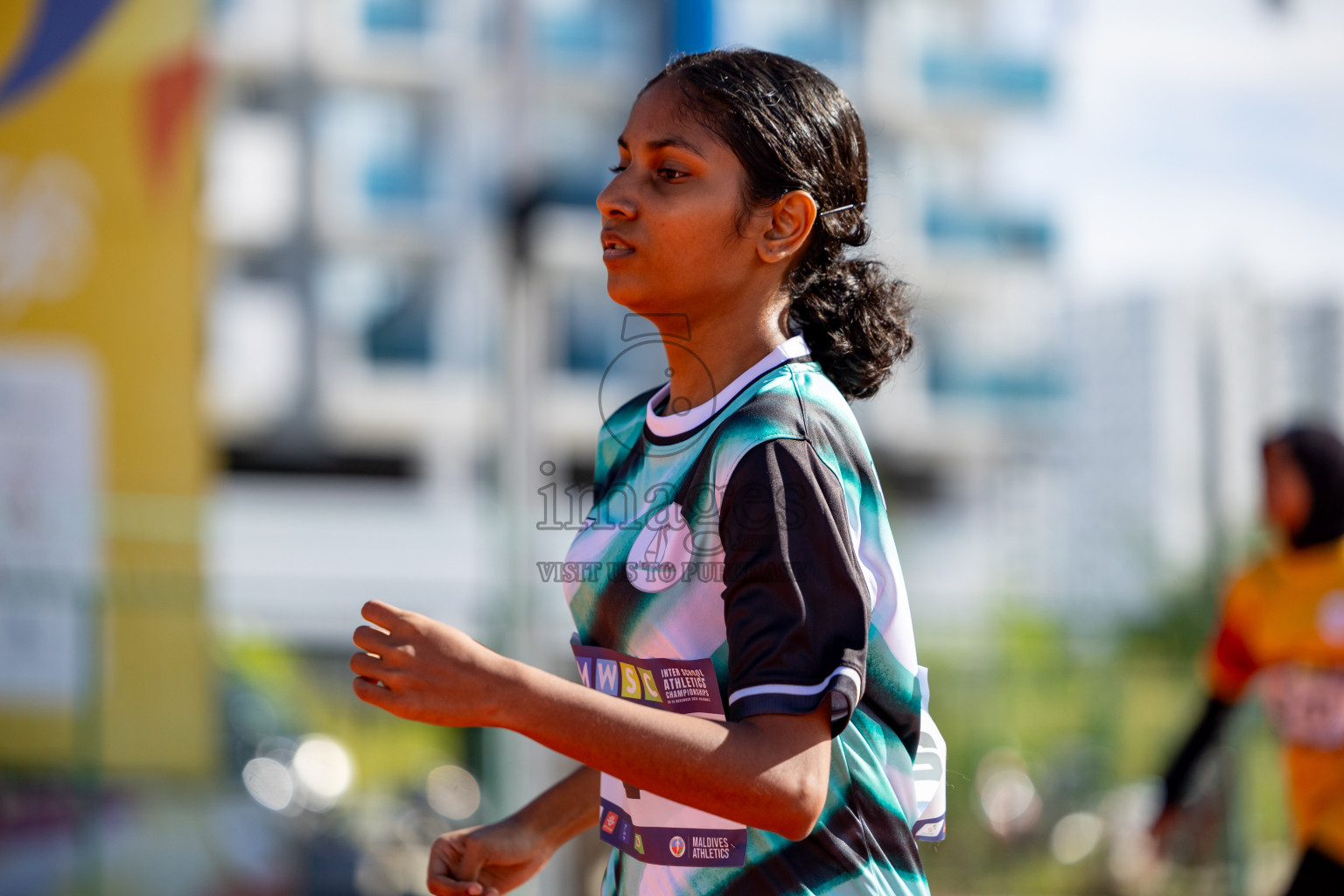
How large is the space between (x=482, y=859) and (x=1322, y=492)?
3812 millimetres

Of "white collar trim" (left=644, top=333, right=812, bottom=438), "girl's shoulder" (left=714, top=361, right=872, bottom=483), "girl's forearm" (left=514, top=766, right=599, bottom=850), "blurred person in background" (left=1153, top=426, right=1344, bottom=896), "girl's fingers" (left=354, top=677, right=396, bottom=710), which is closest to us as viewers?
"girl's fingers" (left=354, top=677, right=396, bottom=710)

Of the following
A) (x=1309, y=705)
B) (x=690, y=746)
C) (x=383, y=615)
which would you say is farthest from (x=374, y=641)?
(x=1309, y=705)

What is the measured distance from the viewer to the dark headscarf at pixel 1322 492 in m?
4.80

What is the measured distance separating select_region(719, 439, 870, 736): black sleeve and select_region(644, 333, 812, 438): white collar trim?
18 cm

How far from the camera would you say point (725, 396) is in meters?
1.71

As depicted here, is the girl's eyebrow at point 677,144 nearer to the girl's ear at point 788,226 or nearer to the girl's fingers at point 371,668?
the girl's ear at point 788,226

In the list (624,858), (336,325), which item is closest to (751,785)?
(624,858)

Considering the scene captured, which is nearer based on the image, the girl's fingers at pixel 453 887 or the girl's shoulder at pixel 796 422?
the girl's shoulder at pixel 796 422

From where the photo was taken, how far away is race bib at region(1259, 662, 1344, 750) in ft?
14.7

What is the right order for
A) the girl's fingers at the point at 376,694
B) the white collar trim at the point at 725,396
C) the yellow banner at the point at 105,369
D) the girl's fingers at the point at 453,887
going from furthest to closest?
the yellow banner at the point at 105,369, the girl's fingers at the point at 453,887, the white collar trim at the point at 725,396, the girl's fingers at the point at 376,694

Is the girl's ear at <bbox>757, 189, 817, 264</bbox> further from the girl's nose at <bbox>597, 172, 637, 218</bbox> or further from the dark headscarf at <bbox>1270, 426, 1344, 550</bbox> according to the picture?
the dark headscarf at <bbox>1270, 426, 1344, 550</bbox>

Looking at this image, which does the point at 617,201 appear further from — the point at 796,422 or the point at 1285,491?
the point at 1285,491

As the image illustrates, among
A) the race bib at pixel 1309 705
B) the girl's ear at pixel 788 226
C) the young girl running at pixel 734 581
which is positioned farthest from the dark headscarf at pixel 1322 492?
the girl's ear at pixel 788 226

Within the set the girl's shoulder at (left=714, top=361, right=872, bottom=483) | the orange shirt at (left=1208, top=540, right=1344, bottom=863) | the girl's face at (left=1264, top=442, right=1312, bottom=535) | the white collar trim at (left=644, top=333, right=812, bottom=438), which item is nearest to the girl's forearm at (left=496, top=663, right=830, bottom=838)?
the girl's shoulder at (left=714, top=361, right=872, bottom=483)
